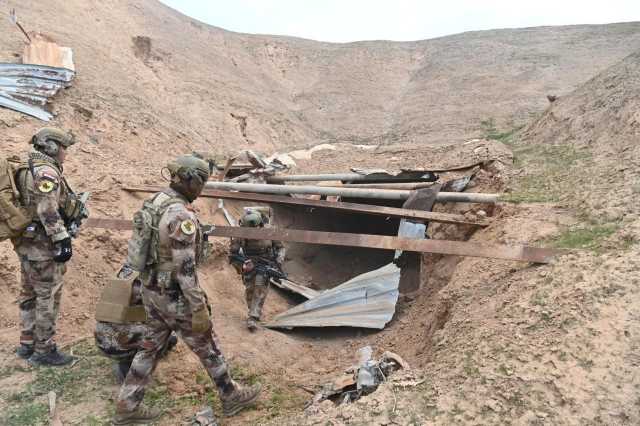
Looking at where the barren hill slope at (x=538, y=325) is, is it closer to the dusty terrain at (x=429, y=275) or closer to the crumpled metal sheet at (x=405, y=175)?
the dusty terrain at (x=429, y=275)

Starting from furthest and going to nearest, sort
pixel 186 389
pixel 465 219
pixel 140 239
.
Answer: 1. pixel 465 219
2. pixel 186 389
3. pixel 140 239

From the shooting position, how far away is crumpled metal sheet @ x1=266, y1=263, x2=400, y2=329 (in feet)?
16.6

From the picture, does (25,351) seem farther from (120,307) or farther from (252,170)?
(252,170)

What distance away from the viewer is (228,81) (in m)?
18.4

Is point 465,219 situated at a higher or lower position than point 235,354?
higher

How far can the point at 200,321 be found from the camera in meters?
3.05

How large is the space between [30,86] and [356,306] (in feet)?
23.3

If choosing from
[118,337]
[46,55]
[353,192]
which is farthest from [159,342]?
[46,55]

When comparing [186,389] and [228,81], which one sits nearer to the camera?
[186,389]

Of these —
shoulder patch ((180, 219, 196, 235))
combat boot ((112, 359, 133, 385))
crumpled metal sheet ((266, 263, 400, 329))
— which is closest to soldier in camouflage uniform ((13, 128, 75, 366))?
combat boot ((112, 359, 133, 385))

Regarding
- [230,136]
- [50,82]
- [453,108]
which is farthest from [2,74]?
[453,108]

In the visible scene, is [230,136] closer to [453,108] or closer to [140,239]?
[453,108]

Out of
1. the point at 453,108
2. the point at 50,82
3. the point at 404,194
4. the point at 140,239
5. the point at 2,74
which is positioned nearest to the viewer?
the point at 140,239

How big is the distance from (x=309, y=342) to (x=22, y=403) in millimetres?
2755
